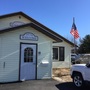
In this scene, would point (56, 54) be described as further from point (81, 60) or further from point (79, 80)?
point (79, 80)

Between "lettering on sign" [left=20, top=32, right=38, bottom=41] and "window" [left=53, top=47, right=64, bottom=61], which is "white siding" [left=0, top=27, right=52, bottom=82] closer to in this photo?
"lettering on sign" [left=20, top=32, right=38, bottom=41]

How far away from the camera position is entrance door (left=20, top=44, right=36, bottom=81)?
12664 mm

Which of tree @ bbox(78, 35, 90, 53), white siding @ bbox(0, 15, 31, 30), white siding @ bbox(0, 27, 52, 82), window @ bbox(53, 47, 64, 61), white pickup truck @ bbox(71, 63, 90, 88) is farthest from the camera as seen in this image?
tree @ bbox(78, 35, 90, 53)

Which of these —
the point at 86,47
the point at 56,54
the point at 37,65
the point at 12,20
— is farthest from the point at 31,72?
the point at 86,47

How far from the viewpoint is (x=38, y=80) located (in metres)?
12.8

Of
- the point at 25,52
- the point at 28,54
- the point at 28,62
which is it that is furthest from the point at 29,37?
the point at 28,62

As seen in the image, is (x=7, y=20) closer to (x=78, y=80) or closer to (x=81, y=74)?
(x=78, y=80)

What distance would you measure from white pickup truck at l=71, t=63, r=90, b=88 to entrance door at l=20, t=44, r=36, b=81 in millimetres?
2971

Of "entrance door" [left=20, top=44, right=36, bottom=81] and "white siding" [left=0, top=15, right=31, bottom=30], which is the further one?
"white siding" [left=0, top=15, right=31, bottom=30]

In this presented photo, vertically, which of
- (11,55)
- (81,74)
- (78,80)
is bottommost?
(78,80)

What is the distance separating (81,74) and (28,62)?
3930 millimetres

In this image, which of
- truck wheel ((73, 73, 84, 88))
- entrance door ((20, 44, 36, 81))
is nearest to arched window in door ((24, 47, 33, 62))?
entrance door ((20, 44, 36, 81))

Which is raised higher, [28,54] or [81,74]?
[28,54]

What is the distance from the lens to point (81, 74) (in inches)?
416
